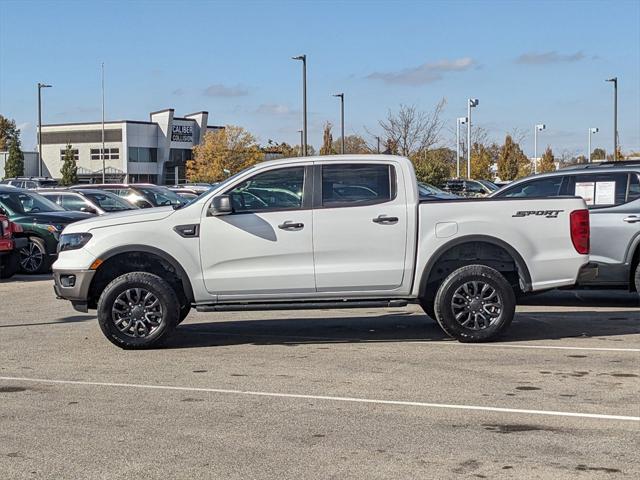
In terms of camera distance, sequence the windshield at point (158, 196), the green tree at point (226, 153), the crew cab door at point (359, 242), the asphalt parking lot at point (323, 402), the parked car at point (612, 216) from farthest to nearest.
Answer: the green tree at point (226, 153) → the windshield at point (158, 196) → the parked car at point (612, 216) → the crew cab door at point (359, 242) → the asphalt parking lot at point (323, 402)

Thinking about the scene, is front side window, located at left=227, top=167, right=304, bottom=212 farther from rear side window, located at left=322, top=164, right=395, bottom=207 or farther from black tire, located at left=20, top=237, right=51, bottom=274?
black tire, located at left=20, top=237, right=51, bottom=274

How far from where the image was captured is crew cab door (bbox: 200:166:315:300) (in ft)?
31.1

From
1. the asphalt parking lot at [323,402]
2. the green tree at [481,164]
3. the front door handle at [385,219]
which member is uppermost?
the green tree at [481,164]

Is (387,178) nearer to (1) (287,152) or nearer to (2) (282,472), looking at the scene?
(2) (282,472)

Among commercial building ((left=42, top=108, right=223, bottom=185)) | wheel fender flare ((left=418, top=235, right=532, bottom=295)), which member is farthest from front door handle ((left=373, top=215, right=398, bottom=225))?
commercial building ((left=42, top=108, right=223, bottom=185))

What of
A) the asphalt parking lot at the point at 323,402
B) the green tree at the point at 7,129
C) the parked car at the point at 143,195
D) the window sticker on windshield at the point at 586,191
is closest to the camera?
the asphalt parking lot at the point at 323,402

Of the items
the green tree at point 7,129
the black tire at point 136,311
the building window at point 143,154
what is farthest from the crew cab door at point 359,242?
the green tree at point 7,129

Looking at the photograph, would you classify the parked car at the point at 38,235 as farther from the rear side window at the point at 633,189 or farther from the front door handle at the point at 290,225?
the rear side window at the point at 633,189

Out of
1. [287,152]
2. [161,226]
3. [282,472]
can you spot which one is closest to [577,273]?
[161,226]

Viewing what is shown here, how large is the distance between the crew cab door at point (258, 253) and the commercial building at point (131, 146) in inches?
3222

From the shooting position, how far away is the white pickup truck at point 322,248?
9.50 m

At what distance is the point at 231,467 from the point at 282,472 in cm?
33

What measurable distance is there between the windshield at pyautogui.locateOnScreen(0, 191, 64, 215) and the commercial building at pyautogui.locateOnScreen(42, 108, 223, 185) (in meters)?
71.8

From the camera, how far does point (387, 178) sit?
383 inches
